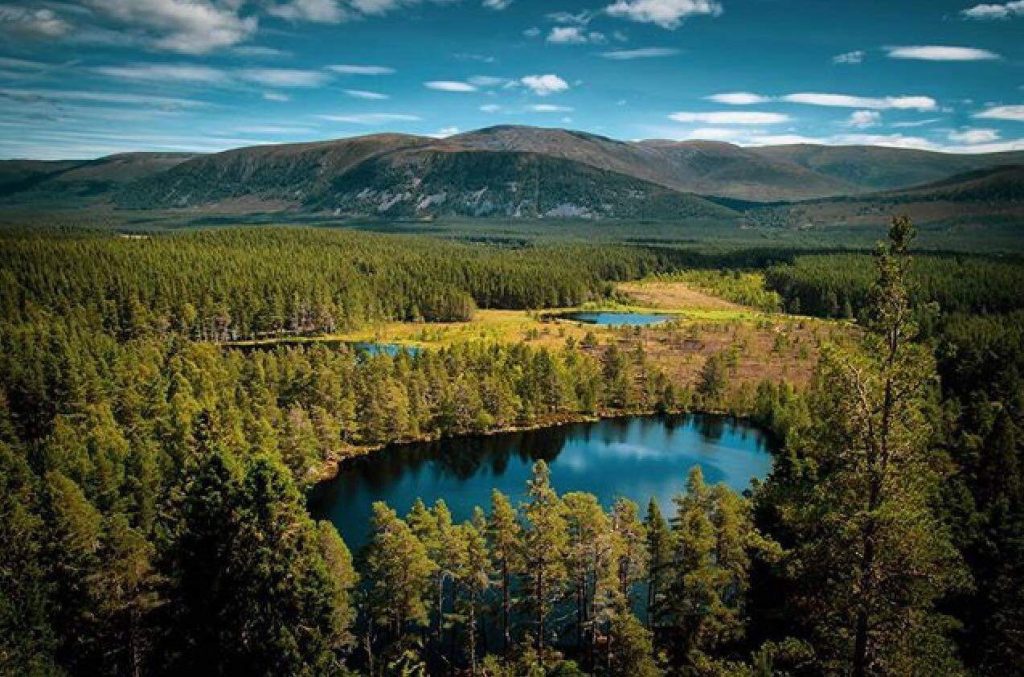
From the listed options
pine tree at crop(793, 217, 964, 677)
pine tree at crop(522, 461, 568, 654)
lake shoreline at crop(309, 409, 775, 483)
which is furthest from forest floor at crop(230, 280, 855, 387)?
pine tree at crop(793, 217, 964, 677)

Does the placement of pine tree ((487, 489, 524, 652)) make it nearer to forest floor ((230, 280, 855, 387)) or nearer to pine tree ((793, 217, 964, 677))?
pine tree ((793, 217, 964, 677))

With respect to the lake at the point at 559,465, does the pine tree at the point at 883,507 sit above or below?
above

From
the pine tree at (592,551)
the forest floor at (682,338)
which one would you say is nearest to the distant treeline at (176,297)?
the forest floor at (682,338)

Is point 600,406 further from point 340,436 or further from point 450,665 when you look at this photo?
point 450,665

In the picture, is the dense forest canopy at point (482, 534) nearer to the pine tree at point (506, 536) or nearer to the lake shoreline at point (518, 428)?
the pine tree at point (506, 536)

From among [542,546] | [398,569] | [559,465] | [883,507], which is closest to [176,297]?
[559,465]

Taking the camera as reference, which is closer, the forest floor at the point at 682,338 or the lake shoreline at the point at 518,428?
the lake shoreline at the point at 518,428

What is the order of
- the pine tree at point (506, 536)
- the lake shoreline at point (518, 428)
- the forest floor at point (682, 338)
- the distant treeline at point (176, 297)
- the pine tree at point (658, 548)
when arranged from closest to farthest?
the pine tree at point (506, 536) → the pine tree at point (658, 548) → the lake shoreline at point (518, 428) → the forest floor at point (682, 338) → the distant treeline at point (176, 297)
